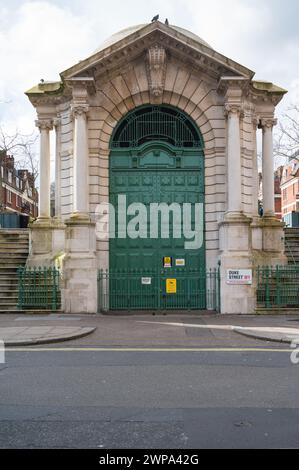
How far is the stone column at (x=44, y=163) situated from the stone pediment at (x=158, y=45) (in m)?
3.08

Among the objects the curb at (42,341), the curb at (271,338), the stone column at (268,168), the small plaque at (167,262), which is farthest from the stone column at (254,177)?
the curb at (42,341)

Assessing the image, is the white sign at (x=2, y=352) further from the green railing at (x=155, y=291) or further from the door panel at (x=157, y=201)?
the door panel at (x=157, y=201)

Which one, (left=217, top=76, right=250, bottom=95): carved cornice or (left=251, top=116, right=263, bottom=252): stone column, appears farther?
(left=251, top=116, right=263, bottom=252): stone column

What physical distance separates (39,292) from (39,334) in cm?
559

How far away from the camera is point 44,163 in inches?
824

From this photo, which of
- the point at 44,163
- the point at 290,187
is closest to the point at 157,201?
the point at 44,163

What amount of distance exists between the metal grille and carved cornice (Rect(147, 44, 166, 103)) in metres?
0.63

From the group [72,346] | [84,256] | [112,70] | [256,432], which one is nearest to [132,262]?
[84,256]

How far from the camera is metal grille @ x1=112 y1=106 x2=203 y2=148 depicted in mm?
19344

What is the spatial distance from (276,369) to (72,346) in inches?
167

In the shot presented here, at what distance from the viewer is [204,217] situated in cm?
1888

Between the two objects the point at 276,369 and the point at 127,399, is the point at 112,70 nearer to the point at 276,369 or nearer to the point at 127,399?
the point at 276,369

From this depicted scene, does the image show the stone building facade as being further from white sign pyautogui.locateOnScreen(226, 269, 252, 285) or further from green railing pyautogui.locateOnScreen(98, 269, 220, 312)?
green railing pyautogui.locateOnScreen(98, 269, 220, 312)

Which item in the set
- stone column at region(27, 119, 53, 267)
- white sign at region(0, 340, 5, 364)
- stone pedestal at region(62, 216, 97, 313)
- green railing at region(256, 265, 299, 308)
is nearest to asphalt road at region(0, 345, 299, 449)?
white sign at region(0, 340, 5, 364)
